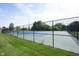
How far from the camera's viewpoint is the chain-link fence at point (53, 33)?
8203 millimetres

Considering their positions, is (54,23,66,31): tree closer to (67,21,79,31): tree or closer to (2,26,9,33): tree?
(67,21,79,31): tree

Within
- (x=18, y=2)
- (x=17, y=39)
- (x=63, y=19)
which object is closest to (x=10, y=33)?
(x=17, y=39)

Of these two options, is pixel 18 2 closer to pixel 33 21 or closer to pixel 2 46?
pixel 33 21

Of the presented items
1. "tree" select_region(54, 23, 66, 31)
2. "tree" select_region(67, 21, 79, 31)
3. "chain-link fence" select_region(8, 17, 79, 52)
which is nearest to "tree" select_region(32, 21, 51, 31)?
"chain-link fence" select_region(8, 17, 79, 52)

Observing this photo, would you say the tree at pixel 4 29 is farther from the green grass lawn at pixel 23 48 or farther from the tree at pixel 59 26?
the tree at pixel 59 26

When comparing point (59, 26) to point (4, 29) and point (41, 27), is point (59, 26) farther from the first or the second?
point (4, 29)

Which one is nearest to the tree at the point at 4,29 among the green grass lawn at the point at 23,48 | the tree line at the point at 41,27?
the tree line at the point at 41,27

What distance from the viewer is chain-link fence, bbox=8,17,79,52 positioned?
820cm

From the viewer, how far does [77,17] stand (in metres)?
8.12

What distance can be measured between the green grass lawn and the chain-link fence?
0.39 feet

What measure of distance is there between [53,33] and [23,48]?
912 millimetres

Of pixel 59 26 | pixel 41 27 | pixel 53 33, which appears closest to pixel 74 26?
pixel 59 26

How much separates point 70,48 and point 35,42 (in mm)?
1000

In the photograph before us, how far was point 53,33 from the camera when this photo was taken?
8.45 m
